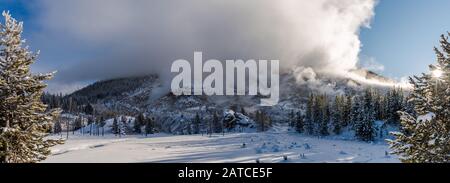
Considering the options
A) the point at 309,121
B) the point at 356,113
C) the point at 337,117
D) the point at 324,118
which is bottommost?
the point at 309,121

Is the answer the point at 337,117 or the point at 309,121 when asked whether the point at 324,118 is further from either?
the point at 309,121

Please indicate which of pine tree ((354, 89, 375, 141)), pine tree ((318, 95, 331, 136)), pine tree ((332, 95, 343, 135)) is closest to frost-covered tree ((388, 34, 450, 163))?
pine tree ((354, 89, 375, 141))

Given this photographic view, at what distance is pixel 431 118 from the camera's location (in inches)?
489

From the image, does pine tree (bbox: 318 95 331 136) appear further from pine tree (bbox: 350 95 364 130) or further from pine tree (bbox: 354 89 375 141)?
pine tree (bbox: 354 89 375 141)

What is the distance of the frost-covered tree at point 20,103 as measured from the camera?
42.3 feet

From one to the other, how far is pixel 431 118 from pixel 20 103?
14710mm

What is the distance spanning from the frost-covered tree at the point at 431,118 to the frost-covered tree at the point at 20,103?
13.3 meters

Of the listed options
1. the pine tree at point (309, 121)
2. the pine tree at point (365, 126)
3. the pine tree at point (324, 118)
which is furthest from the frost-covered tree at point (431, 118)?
the pine tree at point (309, 121)

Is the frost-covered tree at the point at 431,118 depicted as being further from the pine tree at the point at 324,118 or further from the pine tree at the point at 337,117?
the pine tree at the point at 324,118

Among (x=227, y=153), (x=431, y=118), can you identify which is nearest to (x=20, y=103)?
(x=431, y=118)

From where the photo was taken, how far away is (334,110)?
420 feet

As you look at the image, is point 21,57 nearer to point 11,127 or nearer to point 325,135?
point 11,127

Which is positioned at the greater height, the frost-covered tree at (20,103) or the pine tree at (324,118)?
the frost-covered tree at (20,103)
